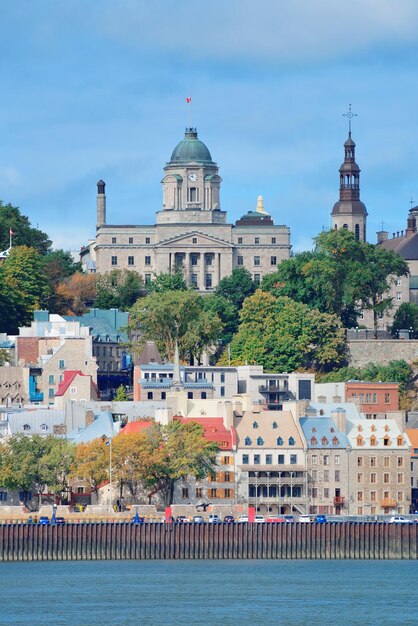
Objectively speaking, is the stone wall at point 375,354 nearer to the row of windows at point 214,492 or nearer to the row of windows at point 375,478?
the row of windows at point 375,478

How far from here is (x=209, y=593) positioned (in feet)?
427

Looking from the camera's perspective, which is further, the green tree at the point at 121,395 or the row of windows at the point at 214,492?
the green tree at the point at 121,395

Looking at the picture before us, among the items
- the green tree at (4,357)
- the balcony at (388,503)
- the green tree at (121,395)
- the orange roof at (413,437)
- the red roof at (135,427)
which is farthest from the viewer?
the green tree at (4,357)

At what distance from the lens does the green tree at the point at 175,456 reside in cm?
15600

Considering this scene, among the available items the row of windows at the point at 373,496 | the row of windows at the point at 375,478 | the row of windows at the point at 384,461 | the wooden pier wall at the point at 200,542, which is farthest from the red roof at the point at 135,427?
the wooden pier wall at the point at 200,542

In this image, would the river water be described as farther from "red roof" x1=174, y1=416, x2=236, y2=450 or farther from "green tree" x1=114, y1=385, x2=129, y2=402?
"green tree" x1=114, y1=385, x2=129, y2=402

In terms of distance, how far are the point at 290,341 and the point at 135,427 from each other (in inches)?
1319

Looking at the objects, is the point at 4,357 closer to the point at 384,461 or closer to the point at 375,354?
the point at 375,354

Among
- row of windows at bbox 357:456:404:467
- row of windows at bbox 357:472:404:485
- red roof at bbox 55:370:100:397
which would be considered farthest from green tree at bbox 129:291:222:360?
row of windows at bbox 357:472:404:485

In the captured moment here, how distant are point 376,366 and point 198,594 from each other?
68831mm

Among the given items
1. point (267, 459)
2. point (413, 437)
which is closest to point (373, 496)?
point (267, 459)

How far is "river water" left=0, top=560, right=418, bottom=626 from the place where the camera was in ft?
402

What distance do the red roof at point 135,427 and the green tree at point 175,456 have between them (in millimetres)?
2214

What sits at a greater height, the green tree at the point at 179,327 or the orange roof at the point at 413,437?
the green tree at the point at 179,327
